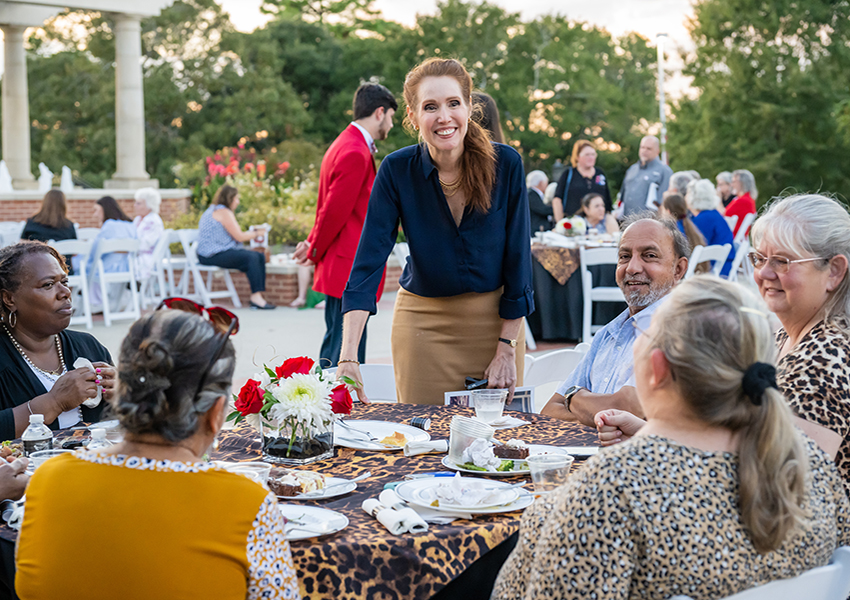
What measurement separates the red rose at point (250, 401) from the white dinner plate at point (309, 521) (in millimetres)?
401

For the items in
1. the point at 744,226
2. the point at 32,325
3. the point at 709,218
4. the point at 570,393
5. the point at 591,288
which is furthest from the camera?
the point at 744,226

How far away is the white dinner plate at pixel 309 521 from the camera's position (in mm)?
1665

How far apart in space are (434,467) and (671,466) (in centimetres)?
88

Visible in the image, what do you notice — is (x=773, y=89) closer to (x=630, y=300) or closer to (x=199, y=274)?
(x=199, y=274)

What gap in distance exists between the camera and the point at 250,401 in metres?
2.17

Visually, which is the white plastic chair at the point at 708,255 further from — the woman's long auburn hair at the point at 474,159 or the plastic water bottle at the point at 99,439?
the plastic water bottle at the point at 99,439

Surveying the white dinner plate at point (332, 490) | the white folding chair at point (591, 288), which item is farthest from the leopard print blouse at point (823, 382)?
the white folding chair at point (591, 288)

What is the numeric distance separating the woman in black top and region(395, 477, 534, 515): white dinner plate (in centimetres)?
843

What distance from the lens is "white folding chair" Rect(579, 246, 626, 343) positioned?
25.5 ft

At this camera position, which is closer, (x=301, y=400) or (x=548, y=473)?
(x=548, y=473)

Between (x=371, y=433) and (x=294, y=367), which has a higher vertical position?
(x=294, y=367)

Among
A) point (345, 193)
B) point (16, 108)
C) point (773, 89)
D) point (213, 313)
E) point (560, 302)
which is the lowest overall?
point (560, 302)

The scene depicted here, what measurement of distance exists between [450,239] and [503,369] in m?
0.52

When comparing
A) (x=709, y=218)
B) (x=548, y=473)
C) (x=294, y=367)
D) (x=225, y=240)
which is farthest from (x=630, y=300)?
(x=225, y=240)
